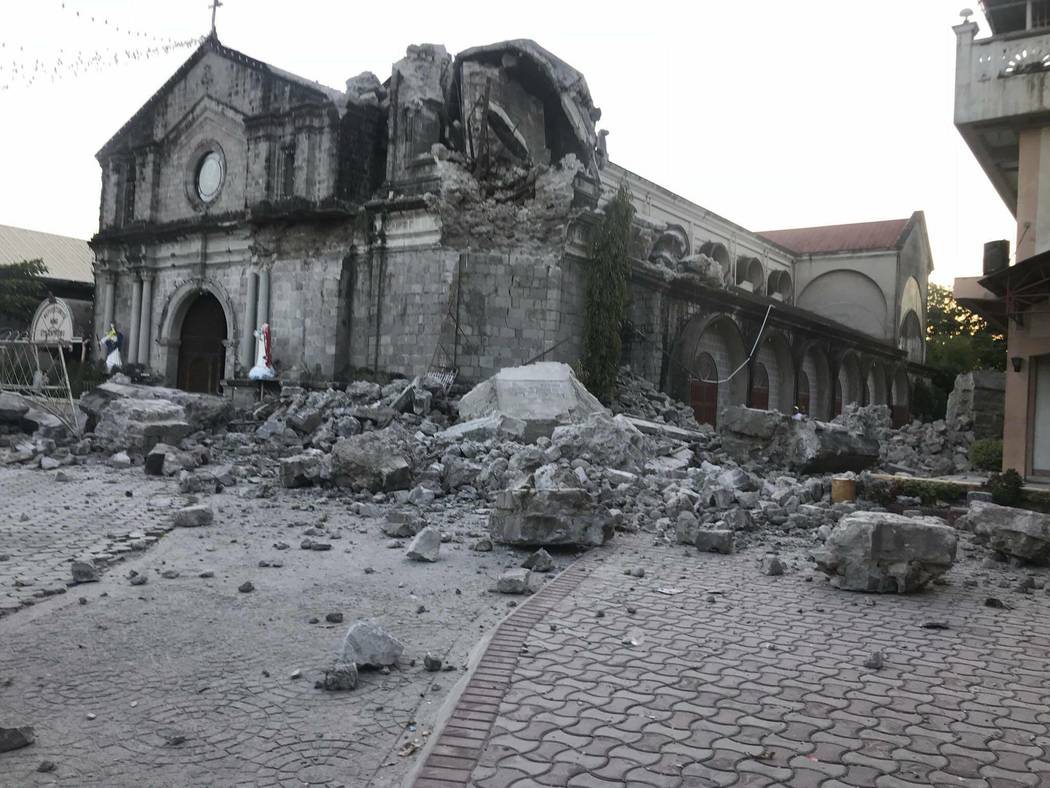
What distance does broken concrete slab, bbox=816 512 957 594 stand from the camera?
6.29 m

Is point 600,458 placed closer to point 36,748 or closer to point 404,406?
point 404,406

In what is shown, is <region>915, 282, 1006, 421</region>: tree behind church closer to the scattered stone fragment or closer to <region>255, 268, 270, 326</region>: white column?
<region>255, 268, 270, 326</region>: white column

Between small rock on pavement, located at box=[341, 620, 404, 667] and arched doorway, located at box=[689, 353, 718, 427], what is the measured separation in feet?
56.6

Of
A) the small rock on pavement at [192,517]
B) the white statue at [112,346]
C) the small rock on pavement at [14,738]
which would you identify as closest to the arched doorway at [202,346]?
the white statue at [112,346]

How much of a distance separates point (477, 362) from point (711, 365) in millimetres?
8324

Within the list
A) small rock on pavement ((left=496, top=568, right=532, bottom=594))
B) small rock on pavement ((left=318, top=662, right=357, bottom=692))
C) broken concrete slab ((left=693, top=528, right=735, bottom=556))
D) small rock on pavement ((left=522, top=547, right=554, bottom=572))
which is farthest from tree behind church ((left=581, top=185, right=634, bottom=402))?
small rock on pavement ((left=318, top=662, right=357, bottom=692))

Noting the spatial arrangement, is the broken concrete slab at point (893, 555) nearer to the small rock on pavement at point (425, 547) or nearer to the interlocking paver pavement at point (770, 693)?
the interlocking paver pavement at point (770, 693)

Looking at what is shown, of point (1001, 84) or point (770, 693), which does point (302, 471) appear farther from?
point (1001, 84)

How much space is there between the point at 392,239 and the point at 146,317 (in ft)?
30.0

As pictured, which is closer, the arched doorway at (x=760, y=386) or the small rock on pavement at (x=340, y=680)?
the small rock on pavement at (x=340, y=680)

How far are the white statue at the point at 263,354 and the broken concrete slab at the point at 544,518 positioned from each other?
12822 mm

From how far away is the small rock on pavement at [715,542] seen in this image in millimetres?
7715

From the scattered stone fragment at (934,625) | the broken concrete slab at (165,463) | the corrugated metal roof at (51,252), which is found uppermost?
the corrugated metal roof at (51,252)

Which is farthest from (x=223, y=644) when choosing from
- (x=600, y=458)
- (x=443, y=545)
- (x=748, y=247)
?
(x=748, y=247)
